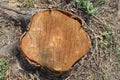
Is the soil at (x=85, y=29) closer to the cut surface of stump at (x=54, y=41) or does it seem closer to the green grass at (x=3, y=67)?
the green grass at (x=3, y=67)

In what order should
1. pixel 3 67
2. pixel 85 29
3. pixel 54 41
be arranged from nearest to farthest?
pixel 54 41
pixel 3 67
pixel 85 29

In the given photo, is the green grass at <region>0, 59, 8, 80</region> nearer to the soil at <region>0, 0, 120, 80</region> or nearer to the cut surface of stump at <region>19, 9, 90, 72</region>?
the soil at <region>0, 0, 120, 80</region>

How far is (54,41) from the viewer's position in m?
2.90

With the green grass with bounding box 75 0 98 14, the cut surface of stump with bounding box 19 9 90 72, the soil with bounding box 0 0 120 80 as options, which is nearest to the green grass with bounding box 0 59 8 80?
the soil with bounding box 0 0 120 80

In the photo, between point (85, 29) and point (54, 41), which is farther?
point (85, 29)

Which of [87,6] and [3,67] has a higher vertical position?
[87,6]

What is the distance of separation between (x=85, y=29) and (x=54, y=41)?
2.06 feet

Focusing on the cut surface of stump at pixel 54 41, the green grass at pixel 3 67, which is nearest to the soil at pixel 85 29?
the green grass at pixel 3 67

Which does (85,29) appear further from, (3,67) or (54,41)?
(3,67)

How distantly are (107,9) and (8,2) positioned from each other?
119 centimetres

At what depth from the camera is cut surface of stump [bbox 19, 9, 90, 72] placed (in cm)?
286

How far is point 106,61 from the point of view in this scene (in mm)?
3418

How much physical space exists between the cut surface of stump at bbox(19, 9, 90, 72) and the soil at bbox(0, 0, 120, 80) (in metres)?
0.15

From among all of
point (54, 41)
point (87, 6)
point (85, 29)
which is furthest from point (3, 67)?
point (87, 6)
